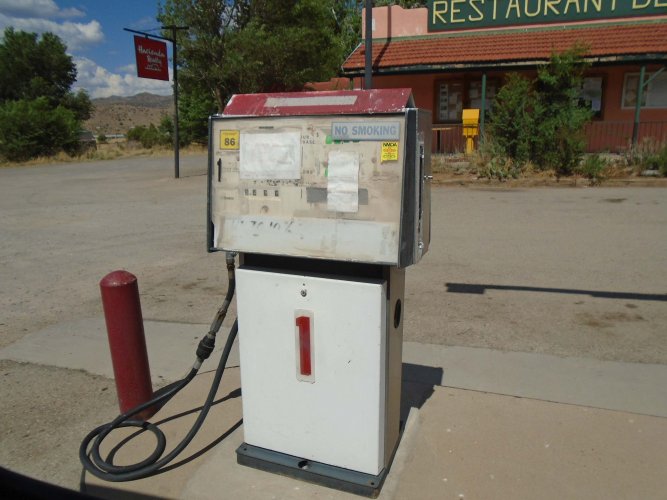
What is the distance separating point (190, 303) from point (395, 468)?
310 cm

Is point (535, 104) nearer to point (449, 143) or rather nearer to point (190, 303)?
point (449, 143)

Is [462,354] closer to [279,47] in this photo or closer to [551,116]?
[551,116]

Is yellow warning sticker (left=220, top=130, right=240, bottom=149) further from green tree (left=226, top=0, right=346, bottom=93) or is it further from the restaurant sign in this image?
green tree (left=226, top=0, right=346, bottom=93)

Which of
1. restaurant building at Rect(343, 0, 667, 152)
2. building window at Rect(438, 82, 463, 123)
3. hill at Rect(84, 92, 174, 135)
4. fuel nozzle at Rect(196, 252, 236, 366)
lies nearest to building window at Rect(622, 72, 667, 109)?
restaurant building at Rect(343, 0, 667, 152)

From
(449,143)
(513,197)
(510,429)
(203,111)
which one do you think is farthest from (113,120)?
(510,429)

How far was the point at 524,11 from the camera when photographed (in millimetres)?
16594

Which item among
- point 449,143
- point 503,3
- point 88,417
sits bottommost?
point 88,417

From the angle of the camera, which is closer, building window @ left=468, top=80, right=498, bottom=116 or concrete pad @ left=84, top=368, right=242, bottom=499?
concrete pad @ left=84, top=368, right=242, bottom=499

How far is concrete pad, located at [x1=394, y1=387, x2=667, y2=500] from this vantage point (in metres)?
2.50

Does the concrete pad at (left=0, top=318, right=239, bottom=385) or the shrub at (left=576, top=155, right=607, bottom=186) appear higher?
the shrub at (left=576, top=155, right=607, bottom=186)

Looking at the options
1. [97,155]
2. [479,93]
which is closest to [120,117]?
[97,155]

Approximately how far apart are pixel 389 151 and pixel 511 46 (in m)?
16.1

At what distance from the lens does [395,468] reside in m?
2.65

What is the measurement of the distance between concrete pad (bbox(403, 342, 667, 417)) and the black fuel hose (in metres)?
1.36
